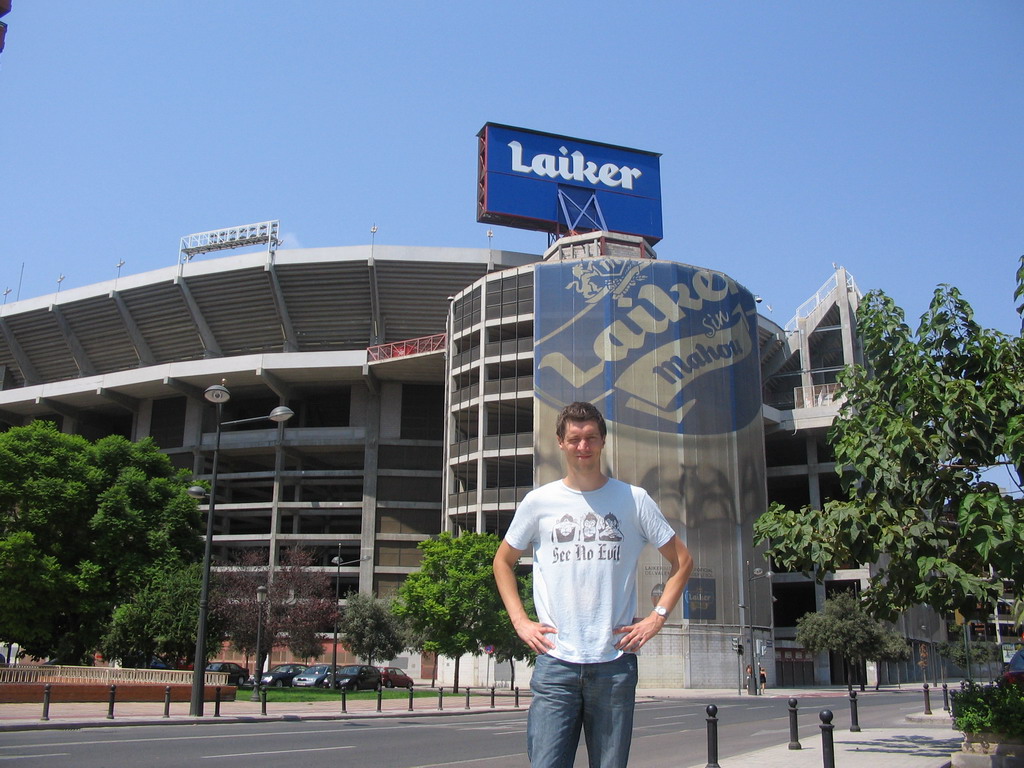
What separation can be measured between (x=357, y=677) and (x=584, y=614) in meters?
42.9

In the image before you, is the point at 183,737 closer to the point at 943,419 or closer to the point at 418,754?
the point at 418,754

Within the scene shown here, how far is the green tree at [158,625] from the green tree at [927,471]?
88.9 feet

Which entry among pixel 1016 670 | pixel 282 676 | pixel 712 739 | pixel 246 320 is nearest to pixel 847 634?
pixel 282 676

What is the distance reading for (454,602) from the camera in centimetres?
4481

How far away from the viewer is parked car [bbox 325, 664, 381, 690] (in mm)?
43628

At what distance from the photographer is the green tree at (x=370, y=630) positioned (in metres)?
57.1

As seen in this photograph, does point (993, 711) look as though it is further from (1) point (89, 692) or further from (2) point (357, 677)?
(2) point (357, 677)

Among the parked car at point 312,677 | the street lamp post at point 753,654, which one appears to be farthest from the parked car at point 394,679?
the street lamp post at point 753,654

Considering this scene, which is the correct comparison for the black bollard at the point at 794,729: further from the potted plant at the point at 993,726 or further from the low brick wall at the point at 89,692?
the low brick wall at the point at 89,692

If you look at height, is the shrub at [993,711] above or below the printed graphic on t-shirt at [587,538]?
below

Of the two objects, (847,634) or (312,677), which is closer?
(312,677)

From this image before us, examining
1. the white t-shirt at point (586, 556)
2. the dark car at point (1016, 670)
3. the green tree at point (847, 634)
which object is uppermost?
the white t-shirt at point (586, 556)

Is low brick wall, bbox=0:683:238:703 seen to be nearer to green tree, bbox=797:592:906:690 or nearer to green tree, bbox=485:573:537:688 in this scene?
green tree, bbox=485:573:537:688

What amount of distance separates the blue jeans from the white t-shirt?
7cm
